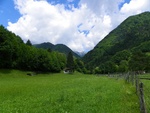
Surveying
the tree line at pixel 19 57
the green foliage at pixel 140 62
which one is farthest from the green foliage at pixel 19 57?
the green foliage at pixel 140 62

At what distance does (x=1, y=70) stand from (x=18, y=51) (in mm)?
16291

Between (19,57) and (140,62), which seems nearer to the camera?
(19,57)

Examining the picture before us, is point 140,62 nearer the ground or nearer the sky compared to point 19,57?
nearer the sky

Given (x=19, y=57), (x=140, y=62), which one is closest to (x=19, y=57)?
(x=19, y=57)

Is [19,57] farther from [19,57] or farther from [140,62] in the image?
[140,62]

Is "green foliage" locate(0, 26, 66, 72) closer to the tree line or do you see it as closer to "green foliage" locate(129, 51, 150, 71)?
the tree line

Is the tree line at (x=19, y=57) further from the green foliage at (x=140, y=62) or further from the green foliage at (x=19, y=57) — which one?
the green foliage at (x=140, y=62)

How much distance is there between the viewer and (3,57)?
9781cm

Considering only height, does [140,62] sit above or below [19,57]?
above

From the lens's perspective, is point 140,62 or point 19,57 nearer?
point 19,57

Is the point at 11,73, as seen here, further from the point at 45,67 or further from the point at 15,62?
the point at 45,67

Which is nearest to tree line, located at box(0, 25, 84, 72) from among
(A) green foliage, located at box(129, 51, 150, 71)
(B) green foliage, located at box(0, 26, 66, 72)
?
(B) green foliage, located at box(0, 26, 66, 72)

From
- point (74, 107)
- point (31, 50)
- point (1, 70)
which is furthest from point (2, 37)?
point (74, 107)

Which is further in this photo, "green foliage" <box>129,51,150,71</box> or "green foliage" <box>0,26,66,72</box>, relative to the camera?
"green foliage" <box>129,51,150,71</box>
